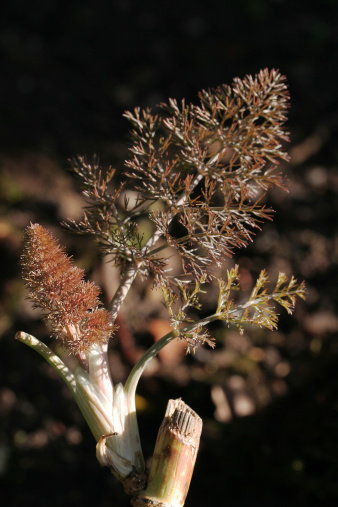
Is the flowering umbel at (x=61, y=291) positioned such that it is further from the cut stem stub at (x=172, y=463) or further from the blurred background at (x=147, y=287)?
the blurred background at (x=147, y=287)

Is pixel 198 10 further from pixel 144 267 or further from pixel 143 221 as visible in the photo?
pixel 144 267

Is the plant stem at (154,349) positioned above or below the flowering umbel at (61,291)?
below

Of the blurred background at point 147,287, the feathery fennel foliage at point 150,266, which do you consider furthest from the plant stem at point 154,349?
the blurred background at point 147,287

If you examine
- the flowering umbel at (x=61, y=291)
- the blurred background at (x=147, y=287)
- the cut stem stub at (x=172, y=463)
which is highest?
the blurred background at (x=147, y=287)

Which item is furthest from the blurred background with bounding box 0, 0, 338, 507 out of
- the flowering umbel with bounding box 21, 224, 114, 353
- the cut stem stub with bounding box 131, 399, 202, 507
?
the flowering umbel with bounding box 21, 224, 114, 353

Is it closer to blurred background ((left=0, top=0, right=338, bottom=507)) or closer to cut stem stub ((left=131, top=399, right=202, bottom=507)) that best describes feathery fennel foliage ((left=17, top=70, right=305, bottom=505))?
cut stem stub ((left=131, top=399, right=202, bottom=507))

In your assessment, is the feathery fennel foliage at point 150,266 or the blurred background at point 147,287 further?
the blurred background at point 147,287
